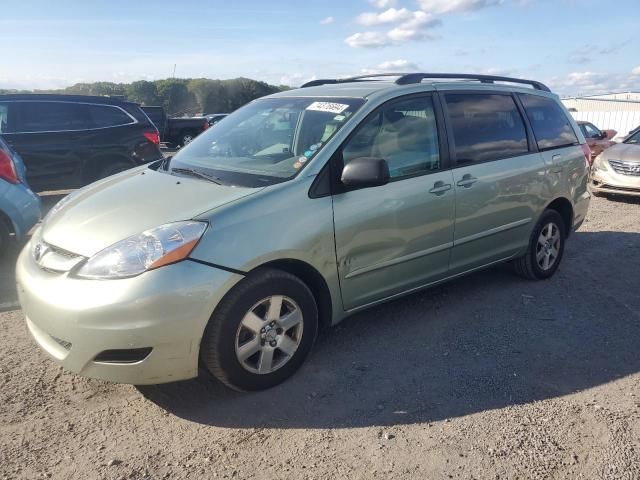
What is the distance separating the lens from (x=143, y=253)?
110 inches

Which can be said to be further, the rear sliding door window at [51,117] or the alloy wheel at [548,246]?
the rear sliding door window at [51,117]

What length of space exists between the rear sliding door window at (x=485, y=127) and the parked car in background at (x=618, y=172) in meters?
5.69

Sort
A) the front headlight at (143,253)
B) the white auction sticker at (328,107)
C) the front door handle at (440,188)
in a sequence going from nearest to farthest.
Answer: the front headlight at (143,253) → the white auction sticker at (328,107) → the front door handle at (440,188)

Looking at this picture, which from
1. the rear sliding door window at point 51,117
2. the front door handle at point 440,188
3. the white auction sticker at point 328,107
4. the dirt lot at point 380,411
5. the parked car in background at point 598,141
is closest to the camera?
the dirt lot at point 380,411

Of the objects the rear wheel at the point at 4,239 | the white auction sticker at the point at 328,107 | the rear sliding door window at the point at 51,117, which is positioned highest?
the white auction sticker at the point at 328,107

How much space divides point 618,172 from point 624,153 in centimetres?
43

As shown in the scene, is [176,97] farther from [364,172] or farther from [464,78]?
[364,172]

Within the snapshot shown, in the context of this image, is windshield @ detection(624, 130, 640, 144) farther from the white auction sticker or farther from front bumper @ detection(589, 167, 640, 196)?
the white auction sticker

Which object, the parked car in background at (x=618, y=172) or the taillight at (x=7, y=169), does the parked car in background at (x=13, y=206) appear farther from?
the parked car in background at (x=618, y=172)

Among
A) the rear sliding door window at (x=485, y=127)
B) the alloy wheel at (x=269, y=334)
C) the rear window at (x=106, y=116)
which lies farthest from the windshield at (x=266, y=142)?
the rear window at (x=106, y=116)

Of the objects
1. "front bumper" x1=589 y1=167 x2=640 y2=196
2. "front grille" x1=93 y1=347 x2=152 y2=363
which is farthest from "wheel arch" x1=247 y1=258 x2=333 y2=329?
"front bumper" x1=589 y1=167 x2=640 y2=196

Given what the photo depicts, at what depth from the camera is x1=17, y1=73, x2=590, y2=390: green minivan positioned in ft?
9.12

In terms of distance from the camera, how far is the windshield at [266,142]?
3488mm

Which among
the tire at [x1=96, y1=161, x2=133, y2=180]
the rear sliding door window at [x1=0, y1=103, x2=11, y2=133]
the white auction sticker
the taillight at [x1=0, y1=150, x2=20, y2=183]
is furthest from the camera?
the tire at [x1=96, y1=161, x2=133, y2=180]
